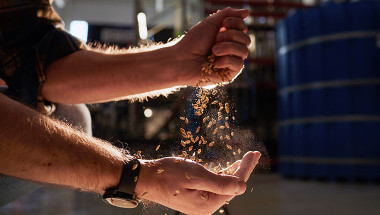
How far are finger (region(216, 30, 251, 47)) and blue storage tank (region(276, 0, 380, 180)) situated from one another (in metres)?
2.75

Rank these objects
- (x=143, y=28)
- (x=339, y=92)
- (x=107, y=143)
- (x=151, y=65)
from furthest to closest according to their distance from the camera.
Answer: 1. (x=339, y=92)
2. (x=143, y=28)
3. (x=151, y=65)
4. (x=107, y=143)

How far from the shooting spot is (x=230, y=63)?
2.85 feet

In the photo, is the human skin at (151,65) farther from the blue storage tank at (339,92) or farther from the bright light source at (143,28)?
the blue storage tank at (339,92)

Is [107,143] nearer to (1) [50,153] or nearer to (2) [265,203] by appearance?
(1) [50,153]

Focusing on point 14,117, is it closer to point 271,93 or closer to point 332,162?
point 332,162

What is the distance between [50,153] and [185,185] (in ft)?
0.85

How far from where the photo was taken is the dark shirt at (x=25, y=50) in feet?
3.45

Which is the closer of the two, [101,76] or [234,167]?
[234,167]

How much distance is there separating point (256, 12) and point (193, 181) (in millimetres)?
4871

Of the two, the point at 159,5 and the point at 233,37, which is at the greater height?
the point at 159,5

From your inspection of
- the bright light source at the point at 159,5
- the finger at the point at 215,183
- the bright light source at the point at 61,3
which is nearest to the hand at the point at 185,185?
the finger at the point at 215,183

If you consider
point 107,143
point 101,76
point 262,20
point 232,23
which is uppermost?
point 262,20

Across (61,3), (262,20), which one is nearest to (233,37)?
(262,20)

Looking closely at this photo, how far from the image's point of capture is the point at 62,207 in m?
2.00
